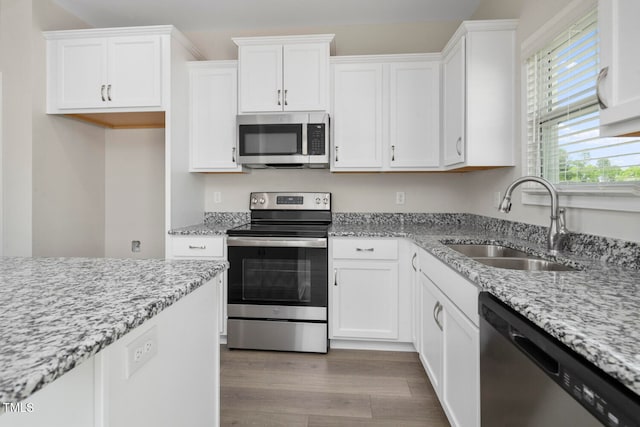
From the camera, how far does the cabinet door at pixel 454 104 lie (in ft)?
7.28

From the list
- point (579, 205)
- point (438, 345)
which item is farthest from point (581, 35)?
point (438, 345)

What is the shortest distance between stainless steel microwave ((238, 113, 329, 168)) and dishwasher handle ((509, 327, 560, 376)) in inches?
75.7

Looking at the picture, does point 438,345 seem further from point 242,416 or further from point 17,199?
point 17,199

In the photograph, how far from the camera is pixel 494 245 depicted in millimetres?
1994

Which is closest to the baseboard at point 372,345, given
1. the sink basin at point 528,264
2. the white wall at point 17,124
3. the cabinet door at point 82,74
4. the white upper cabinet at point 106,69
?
the sink basin at point 528,264

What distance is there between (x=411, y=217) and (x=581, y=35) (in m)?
1.74

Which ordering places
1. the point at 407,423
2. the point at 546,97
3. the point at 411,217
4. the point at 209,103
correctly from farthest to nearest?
the point at 411,217, the point at 209,103, the point at 546,97, the point at 407,423

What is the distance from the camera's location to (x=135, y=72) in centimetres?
257

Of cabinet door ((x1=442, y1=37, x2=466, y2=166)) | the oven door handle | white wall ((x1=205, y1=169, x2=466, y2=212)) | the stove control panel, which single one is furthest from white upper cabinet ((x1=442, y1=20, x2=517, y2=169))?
the stove control panel

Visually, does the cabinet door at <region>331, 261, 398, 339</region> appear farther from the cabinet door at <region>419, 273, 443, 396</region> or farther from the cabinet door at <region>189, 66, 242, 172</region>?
the cabinet door at <region>189, 66, 242, 172</region>

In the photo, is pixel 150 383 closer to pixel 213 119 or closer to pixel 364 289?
pixel 364 289

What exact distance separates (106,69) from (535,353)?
3077 millimetres

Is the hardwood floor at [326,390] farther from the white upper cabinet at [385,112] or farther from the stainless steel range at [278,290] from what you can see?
the white upper cabinet at [385,112]

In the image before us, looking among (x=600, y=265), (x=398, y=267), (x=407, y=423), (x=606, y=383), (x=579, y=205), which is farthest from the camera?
(x=398, y=267)
